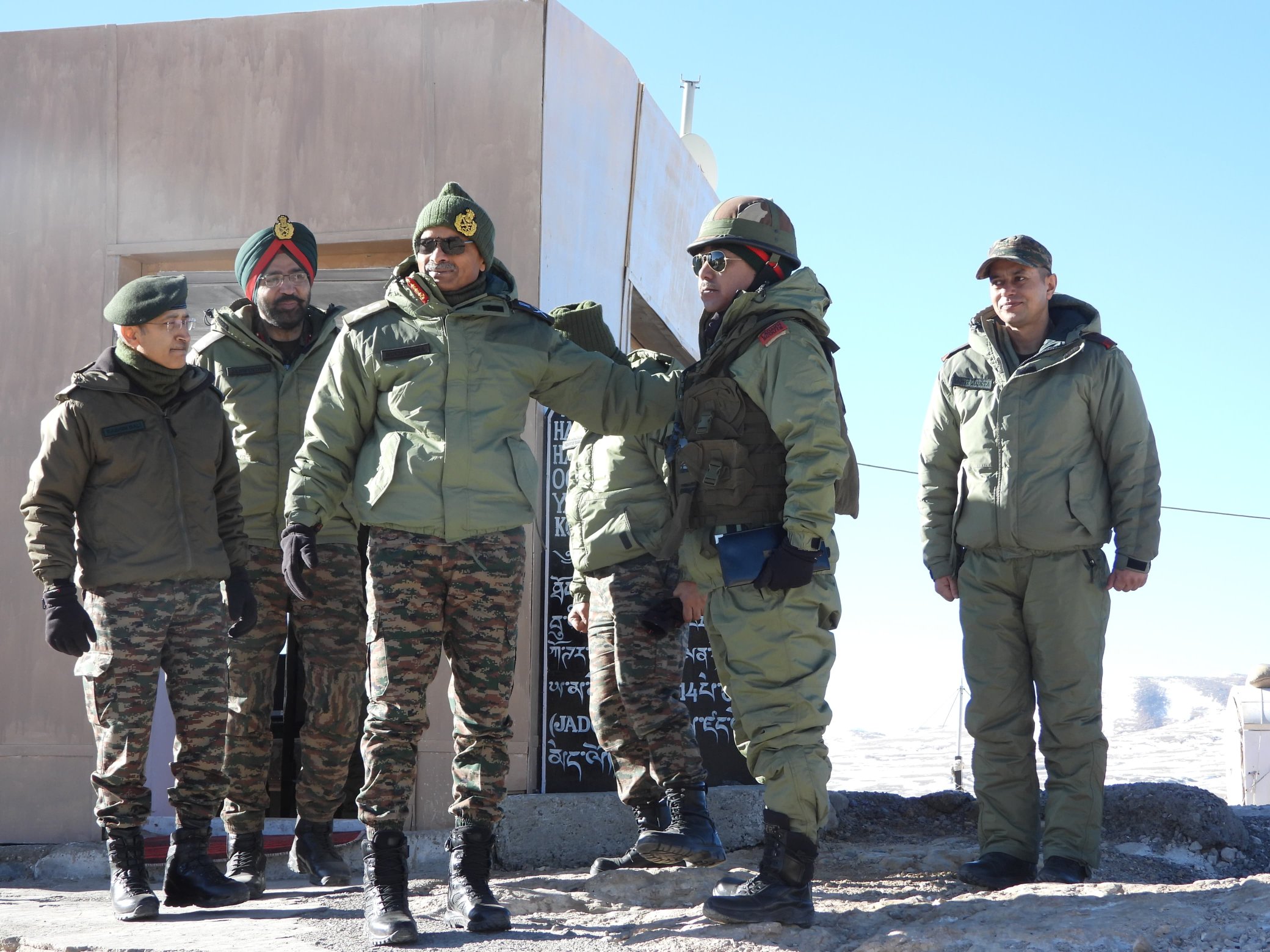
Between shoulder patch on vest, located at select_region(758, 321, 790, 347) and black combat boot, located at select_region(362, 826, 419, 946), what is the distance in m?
1.73

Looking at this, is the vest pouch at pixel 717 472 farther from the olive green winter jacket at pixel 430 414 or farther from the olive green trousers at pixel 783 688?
the olive green winter jacket at pixel 430 414

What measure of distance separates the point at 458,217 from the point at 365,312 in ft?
1.38

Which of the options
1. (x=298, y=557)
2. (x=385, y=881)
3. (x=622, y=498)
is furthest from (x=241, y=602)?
(x=622, y=498)

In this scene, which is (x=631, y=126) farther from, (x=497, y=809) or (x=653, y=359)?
(x=497, y=809)

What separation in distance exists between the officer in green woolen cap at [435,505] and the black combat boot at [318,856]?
0.96 m

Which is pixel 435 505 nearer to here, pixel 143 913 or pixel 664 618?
pixel 664 618

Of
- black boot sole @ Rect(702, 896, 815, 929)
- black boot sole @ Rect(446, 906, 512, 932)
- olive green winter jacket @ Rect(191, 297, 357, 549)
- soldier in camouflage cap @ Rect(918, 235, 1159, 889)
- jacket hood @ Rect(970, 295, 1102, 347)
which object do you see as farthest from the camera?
olive green winter jacket @ Rect(191, 297, 357, 549)

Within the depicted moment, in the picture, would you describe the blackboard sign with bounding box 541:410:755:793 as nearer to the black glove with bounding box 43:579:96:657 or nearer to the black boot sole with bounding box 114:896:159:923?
the black boot sole with bounding box 114:896:159:923

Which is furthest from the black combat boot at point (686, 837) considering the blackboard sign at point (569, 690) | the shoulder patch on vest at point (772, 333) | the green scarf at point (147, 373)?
the green scarf at point (147, 373)

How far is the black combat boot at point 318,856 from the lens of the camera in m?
4.54

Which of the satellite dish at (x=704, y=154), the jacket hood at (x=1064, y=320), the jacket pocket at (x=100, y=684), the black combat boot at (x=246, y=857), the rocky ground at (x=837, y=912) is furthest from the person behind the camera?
the satellite dish at (x=704, y=154)

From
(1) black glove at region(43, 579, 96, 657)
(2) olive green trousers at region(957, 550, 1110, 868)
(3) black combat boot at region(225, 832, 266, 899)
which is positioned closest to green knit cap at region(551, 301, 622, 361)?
(2) olive green trousers at region(957, 550, 1110, 868)

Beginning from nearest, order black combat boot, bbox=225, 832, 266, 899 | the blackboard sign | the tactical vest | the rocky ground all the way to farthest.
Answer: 1. the rocky ground
2. the tactical vest
3. black combat boot, bbox=225, 832, 266, 899
4. the blackboard sign

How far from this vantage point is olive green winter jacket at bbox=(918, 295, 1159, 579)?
4.18 metres
